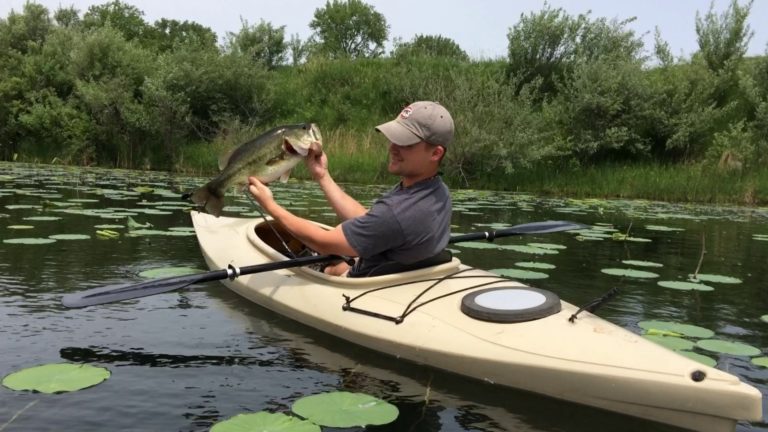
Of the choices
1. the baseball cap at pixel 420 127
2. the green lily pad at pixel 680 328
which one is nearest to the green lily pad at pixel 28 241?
the baseball cap at pixel 420 127

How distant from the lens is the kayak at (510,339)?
7.73ft

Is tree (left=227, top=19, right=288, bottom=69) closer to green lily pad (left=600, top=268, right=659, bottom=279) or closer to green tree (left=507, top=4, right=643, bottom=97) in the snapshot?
green tree (left=507, top=4, right=643, bottom=97)

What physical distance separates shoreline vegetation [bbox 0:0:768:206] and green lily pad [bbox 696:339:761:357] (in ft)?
35.1

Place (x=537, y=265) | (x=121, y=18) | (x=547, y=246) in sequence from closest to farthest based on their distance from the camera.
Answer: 1. (x=537, y=265)
2. (x=547, y=246)
3. (x=121, y=18)

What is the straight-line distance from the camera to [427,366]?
3.06 metres

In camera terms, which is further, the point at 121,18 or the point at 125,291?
the point at 121,18

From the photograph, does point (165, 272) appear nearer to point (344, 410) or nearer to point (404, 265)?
point (404, 265)

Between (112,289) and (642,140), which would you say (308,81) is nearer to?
(642,140)

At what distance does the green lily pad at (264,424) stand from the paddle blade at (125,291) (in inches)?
51.9

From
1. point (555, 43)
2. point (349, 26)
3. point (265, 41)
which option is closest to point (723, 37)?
point (555, 43)

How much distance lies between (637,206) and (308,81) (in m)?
14.0

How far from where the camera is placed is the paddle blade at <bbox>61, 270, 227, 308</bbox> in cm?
323

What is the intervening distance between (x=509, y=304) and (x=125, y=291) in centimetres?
196

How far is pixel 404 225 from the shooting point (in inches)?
128
